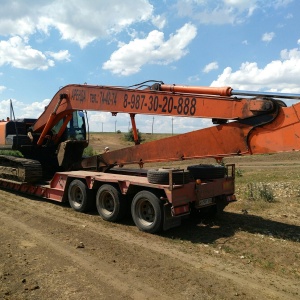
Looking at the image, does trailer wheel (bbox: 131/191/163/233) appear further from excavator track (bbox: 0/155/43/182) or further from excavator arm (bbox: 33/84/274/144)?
excavator track (bbox: 0/155/43/182)

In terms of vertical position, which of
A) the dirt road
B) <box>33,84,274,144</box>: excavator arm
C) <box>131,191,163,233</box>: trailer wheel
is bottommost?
the dirt road

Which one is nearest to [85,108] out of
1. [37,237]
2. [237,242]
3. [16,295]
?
[37,237]

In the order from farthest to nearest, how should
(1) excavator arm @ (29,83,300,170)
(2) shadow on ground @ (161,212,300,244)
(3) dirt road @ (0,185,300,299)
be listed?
1. (2) shadow on ground @ (161,212,300,244)
2. (1) excavator arm @ (29,83,300,170)
3. (3) dirt road @ (0,185,300,299)

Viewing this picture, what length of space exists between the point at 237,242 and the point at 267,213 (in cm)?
259

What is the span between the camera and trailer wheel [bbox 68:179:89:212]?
902 cm

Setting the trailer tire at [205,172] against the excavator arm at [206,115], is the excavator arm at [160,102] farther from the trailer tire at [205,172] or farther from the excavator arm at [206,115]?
the trailer tire at [205,172]

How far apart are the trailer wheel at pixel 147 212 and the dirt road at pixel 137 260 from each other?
17 centimetres

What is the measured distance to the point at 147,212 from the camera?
297 inches

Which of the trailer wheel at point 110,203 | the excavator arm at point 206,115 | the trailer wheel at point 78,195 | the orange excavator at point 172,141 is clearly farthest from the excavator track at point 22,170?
the trailer wheel at point 110,203

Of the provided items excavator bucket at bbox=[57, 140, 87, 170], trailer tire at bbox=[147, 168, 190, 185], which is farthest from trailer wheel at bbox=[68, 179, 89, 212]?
trailer tire at bbox=[147, 168, 190, 185]

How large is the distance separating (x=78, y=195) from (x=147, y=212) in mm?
2746

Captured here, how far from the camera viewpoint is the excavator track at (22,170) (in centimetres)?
1080

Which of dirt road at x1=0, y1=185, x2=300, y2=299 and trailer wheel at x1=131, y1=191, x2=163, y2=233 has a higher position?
trailer wheel at x1=131, y1=191, x2=163, y2=233

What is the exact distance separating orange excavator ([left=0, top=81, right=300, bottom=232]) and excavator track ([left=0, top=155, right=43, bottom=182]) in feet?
0.10
